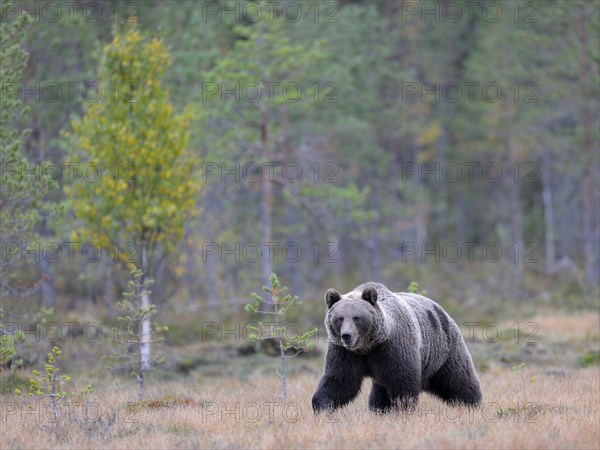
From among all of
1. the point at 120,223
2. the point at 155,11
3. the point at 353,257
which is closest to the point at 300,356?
the point at 120,223

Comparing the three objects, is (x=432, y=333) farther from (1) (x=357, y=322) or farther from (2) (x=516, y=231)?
(2) (x=516, y=231)

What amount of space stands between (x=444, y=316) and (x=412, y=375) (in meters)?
1.55

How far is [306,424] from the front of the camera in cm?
864

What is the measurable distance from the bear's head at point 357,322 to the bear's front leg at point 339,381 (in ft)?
0.42

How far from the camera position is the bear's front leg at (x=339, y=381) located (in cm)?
923

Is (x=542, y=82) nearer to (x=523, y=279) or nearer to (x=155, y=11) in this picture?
(x=523, y=279)

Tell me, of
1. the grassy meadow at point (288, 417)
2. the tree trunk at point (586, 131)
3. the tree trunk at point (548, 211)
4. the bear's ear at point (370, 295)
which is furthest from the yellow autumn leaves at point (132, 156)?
the tree trunk at point (548, 211)

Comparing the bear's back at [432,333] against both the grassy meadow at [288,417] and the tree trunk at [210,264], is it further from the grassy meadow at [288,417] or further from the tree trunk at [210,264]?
the tree trunk at [210,264]

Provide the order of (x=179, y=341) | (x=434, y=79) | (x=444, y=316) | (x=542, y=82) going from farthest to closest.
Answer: (x=434, y=79), (x=542, y=82), (x=179, y=341), (x=444, y=316)

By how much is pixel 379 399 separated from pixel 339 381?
0.99m

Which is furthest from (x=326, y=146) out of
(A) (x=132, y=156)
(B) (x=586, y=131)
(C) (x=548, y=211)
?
(A) (x=132, y=156)

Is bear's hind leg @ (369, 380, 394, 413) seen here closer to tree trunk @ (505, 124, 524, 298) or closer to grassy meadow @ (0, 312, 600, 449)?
grassy meadow @ (0, 312, 600, 449)

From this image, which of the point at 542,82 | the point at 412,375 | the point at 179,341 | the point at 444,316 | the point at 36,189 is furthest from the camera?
the point at 542,82

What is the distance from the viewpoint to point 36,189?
46.2 feet
